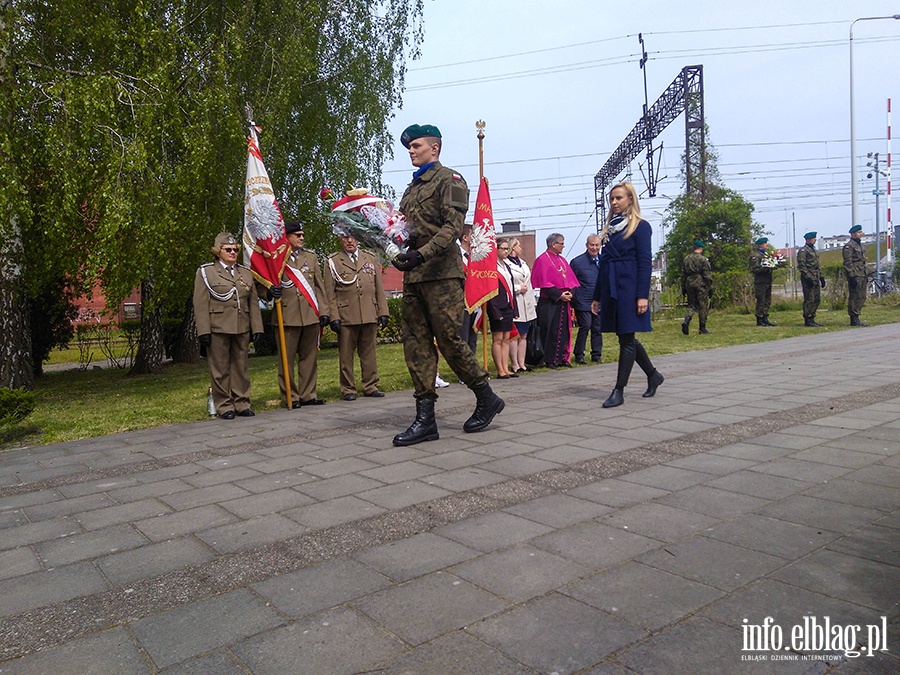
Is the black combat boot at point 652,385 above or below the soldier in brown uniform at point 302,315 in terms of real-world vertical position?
below

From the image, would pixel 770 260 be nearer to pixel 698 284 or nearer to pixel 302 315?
pixel 698 284

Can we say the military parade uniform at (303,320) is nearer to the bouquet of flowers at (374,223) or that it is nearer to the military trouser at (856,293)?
the bouquet of flowers at (374,223)

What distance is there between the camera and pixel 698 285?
16016mm

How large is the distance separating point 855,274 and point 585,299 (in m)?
8.65

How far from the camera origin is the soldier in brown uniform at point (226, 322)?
7.44 meters

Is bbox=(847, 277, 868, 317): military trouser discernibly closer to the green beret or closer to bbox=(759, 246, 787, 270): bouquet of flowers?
bbox=(759, 246, 787, 270): bouquet of flowers

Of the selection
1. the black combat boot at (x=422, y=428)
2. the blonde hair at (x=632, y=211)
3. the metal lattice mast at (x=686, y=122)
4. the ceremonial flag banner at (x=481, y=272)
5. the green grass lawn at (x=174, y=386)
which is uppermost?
the metal lattice mast at (x=686, y=122)

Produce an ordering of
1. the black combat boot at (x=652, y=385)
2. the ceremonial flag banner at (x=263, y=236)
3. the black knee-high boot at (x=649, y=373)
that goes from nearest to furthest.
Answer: the black knee-high boot at (x=649, y=373) < the black combat boot at (x=652, y=385) < the ceremonial flag banner at (x=263, y=236)

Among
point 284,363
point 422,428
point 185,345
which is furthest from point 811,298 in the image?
point 185,345

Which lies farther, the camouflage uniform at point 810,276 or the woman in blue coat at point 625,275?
the camouflage uniform at point 810,276

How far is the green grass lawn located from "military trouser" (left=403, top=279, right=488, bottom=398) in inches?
125

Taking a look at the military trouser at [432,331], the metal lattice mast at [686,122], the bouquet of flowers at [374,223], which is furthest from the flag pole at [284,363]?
the metal lattice mast at [686,122]

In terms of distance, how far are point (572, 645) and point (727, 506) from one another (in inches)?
65.3

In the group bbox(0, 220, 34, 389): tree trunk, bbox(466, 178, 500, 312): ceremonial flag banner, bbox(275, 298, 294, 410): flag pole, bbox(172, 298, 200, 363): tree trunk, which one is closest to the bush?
bbox(275, 298, 294, 410): flag pole
